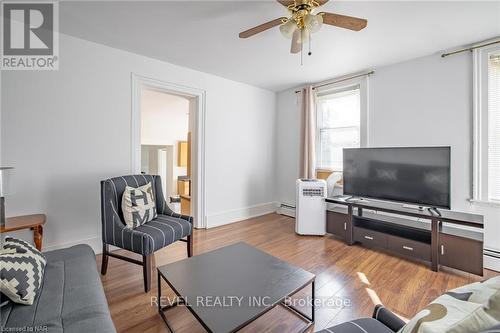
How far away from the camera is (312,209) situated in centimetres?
322

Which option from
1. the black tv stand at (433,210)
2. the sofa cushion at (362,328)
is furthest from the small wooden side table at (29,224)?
the black tv stand at (433,210)

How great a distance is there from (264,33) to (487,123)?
2.55m

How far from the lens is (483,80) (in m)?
2.36

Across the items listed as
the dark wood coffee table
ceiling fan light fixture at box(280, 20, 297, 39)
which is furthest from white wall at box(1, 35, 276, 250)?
ceiling fan light fixture at box(280, 20, 297, 39)

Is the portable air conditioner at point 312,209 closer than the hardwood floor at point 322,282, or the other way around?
the hardwood floor at point 322,282

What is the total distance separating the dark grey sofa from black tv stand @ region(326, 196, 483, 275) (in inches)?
108

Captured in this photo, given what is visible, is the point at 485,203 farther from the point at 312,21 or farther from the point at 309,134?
the point at 312,21

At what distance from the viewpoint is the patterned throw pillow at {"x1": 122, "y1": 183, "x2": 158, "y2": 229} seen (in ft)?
6.81

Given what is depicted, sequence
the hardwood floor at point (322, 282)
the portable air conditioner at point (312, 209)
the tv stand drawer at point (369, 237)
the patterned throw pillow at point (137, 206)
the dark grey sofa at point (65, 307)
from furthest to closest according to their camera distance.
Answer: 1. the portable air conditioner at point (312, 209)
2. the tv stand drawer at point (369, 237)
3. the patterned throw pillow at point (137, 206)
4. the hardwood floor at point (322, 282)
5. the dark grey sofa at point (65, 307)

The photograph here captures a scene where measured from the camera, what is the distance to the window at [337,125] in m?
3.46

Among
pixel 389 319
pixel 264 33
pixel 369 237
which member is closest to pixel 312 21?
pixel 264 33

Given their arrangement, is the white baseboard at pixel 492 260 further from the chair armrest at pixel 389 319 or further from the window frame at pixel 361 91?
the chair armrest at pixel 389 319

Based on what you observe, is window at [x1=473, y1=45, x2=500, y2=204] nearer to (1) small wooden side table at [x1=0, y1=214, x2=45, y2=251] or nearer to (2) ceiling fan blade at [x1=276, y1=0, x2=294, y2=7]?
(2) ceiling fan blade at [x1=276, y1=0, x2=294, y2=7]

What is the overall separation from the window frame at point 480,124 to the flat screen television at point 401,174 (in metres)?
0.41
